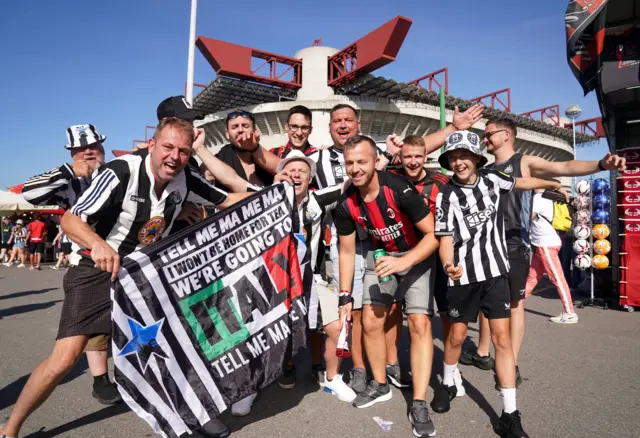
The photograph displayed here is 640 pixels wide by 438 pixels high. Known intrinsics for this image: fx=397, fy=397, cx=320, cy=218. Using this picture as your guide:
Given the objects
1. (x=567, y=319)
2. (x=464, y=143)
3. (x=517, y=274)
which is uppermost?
(x=464, y=143)

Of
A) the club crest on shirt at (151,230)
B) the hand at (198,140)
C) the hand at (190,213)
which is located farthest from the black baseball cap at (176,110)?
the club crest on shirt at (151,230)

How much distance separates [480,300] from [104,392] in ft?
11.2

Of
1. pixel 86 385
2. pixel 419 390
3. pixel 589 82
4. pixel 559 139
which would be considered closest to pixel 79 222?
pixel 86 385

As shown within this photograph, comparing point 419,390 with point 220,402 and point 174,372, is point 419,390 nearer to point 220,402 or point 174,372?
point 220,402

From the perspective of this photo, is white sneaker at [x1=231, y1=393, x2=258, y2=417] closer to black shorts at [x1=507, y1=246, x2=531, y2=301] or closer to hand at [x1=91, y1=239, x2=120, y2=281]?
hand at [x1=91, y1=239, x2=120, y2=281]

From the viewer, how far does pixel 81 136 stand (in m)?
3.86

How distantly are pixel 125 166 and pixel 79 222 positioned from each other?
530mm

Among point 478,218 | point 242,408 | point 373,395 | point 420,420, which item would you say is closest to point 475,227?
point 478,218

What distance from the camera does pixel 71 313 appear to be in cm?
296

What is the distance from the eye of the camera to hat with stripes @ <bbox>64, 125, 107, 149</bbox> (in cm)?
382

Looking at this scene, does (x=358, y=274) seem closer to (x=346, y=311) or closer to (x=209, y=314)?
(x=346, y=311)

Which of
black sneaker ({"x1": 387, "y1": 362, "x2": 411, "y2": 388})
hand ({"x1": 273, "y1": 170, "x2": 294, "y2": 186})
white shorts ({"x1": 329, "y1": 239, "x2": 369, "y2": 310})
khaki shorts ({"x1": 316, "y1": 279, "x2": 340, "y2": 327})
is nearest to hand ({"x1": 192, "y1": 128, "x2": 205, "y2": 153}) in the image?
hand ({"x1": 273, "y1": 170, "x2": 294, "y2": 186})

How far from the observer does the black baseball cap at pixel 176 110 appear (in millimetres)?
3680

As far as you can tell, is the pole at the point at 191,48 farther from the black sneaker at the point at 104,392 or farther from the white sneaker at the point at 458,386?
the white sneaker at the point at 458,386
